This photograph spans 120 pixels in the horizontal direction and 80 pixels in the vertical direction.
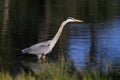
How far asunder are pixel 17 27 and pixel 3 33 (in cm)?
209

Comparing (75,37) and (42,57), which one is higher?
(75,37)

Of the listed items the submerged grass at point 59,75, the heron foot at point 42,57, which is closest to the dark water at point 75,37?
the heron foot at point 42,57

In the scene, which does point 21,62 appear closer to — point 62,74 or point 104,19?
point 62,74

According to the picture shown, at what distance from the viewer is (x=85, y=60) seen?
12938 mm

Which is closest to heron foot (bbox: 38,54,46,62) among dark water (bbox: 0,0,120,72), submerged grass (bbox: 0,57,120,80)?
dark water (bbox: 0,0,120,72)

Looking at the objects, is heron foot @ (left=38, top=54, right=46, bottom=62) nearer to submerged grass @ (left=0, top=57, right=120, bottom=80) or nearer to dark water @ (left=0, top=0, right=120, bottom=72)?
dark water @ (left=0, top=0, right=120, bottom=72)

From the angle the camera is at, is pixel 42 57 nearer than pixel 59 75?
No

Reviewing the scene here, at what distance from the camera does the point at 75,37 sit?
652 inches

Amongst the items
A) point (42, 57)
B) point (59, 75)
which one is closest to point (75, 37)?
point (42, 57)

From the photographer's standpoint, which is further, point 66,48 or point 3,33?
→ point 3,33

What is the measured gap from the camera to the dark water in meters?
12.8

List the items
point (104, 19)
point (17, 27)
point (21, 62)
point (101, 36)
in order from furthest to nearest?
point (104, 19)
point (17, 27)
point (101, 36)
point (21, 62)

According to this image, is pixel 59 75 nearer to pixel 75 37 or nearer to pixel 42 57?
pixel 42 57

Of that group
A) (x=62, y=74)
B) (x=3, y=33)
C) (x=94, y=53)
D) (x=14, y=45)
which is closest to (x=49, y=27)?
(x=3, y=33)
